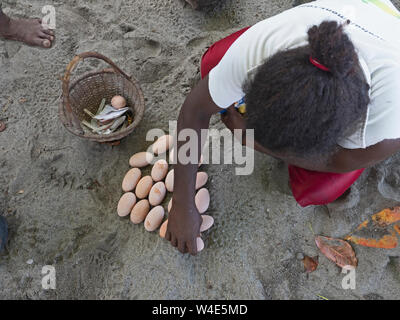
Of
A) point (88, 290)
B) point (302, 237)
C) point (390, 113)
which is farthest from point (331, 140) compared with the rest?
point (88, 290)

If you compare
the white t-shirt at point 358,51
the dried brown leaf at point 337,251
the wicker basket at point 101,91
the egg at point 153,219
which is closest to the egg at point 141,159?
the wicker basket at point 101,91

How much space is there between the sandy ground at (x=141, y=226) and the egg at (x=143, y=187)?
0.11 m

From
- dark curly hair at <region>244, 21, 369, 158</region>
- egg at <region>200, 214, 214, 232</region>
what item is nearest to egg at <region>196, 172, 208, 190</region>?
egg at <region>200, 214, 214, 232</region>

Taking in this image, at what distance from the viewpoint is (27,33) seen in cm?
148

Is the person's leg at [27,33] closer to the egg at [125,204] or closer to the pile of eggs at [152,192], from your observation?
the pile of eggs at [152,192]

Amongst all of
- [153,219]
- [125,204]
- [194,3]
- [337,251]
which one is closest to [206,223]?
[153,219]

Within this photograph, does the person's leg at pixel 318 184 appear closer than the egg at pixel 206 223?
Yes

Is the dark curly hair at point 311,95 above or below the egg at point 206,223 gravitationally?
above

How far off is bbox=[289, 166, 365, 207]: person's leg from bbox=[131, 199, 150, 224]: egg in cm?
55

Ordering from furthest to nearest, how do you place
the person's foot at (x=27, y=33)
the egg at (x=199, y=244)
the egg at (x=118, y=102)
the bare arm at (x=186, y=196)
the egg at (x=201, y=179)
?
the person's foot at (x=27, y=33) → the egg at (x=118, y=102) → the egg at (x=201, y=179) → the egg at (x=199, y=244) → the bare arm at (x=186, y=196)

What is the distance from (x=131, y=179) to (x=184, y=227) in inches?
12.7

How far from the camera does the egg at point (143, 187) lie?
1197 millimetres

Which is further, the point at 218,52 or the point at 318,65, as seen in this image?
the point at 218,52

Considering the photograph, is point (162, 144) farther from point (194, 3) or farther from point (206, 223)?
point (194, 3)
